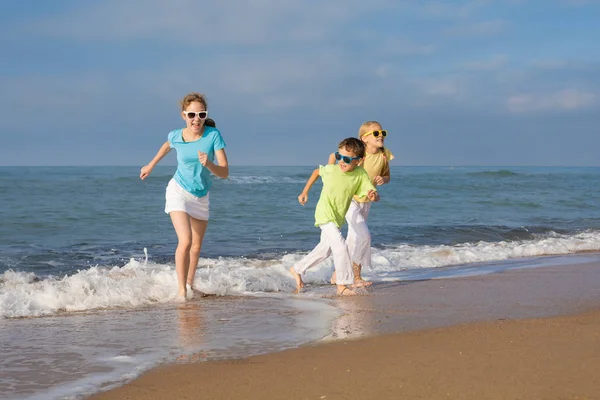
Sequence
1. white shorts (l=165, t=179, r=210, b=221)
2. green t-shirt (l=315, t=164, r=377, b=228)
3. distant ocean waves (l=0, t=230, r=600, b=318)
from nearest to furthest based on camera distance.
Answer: distant ocean waves (l=0, t=230, r=600, b=318) < white shorts (l=165, t=179, r=210, b=221) < green t-shirt (l=315, t=164, r=377, b=228)

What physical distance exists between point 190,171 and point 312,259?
158 centimetres

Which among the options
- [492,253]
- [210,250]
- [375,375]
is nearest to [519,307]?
[375,375]

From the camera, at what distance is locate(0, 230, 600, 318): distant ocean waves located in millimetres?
6371

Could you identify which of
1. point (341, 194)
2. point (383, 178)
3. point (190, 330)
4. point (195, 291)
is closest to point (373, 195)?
point (341, 194)

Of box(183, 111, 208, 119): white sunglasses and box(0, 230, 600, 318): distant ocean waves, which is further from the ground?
box(183, 111, 208, 119): white sunglasses

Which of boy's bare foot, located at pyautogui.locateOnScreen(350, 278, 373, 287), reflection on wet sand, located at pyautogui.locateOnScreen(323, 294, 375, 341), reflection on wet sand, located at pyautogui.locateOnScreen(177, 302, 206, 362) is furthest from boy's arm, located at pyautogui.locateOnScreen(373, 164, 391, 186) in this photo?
reflection on wet sand, located at pyautogui.locateOnScreen(177, 302, 206, 362)

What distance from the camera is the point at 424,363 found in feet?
12.6

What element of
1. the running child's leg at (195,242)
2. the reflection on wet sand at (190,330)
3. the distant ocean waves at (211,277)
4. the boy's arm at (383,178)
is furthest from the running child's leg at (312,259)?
the reflection on wet sand at (190,330)

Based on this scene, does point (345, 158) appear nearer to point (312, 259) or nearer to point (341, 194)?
point (341, 194)

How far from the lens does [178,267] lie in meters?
6.73

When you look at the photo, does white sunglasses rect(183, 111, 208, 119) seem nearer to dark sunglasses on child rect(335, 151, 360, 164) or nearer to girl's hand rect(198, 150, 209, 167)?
girl's hand rect(198, 150, 209, 167)

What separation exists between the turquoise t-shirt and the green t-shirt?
1110mm

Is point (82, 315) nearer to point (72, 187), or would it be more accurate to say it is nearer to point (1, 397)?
point (1, 397)

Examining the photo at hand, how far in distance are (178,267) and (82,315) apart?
3.51ft
